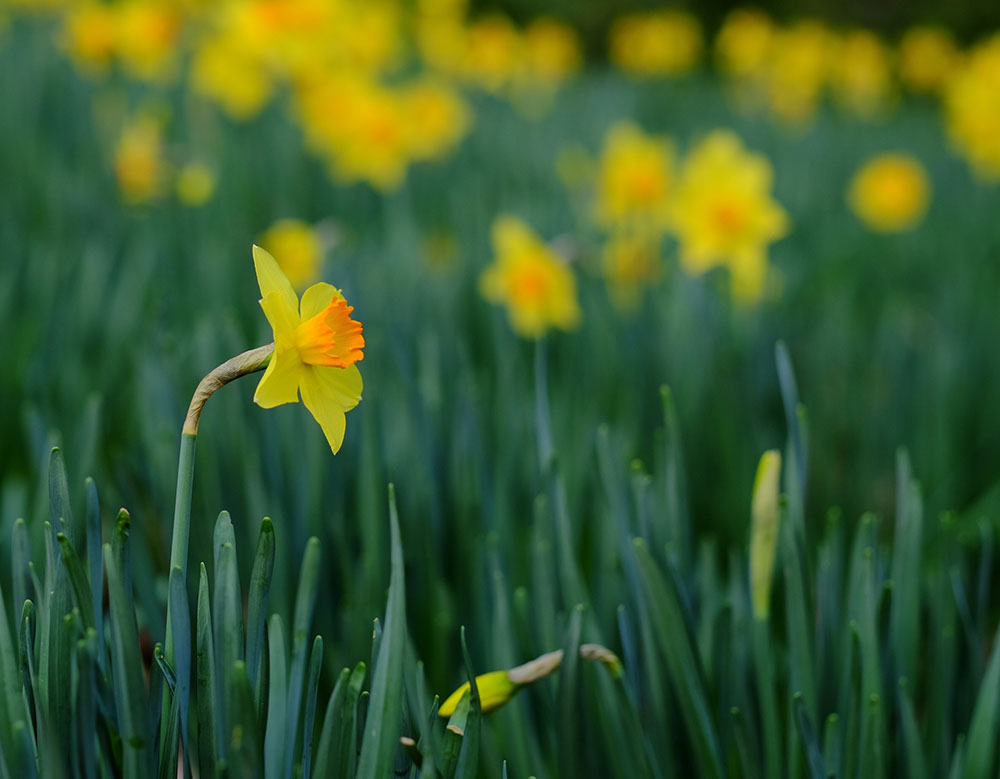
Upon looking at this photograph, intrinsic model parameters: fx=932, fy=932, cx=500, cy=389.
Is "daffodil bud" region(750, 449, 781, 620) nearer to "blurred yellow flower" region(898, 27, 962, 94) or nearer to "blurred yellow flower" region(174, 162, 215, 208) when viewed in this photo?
"blurred yellow flower" region(174, 162, 215, 208)

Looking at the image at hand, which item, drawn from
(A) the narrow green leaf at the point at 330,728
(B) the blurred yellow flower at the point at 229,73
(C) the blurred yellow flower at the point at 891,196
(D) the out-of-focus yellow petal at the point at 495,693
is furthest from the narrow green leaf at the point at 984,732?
(C) the blurred yellow flower at the point at 891,196

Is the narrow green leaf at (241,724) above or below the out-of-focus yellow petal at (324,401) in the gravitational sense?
below

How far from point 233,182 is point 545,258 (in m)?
0.99

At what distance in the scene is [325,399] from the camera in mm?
494

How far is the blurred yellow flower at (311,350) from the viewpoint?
44 cm

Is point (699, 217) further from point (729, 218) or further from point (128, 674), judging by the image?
point (128, 674)

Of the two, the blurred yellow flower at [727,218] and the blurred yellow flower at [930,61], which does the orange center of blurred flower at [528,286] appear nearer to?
the blurred yellow flower at [727,218]

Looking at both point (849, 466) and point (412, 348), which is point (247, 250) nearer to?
point (412, 348)

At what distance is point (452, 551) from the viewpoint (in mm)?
899

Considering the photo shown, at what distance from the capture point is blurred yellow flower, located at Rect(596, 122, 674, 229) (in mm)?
1830

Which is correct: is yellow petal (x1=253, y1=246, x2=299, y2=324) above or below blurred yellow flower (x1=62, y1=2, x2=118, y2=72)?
below

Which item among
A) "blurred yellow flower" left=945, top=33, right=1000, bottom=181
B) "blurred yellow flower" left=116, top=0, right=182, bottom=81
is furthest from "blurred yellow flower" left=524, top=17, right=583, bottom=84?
"blurred yellow flower" left=116, top=0, right=182, bottom=81

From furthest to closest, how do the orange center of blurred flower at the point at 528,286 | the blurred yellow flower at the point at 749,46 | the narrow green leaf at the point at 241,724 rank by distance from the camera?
the blurred yellow flower at the point at 749,46 < the orange center of blurred flower at the point at 528,286 < the narrow green leaf at the point at 241,724

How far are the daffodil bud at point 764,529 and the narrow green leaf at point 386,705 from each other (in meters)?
0.29
